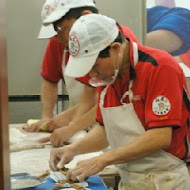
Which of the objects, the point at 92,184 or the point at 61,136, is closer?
the point at 92,184

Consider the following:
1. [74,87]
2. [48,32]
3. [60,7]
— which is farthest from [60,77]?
[60,7]

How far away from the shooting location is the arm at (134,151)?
1.28 m

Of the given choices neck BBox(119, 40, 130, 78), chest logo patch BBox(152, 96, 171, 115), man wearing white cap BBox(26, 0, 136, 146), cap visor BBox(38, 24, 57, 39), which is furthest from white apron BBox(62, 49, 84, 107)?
chest logo patch BBox(152, 96, 171, 115)

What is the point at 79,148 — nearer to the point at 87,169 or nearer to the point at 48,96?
the point at 87,169

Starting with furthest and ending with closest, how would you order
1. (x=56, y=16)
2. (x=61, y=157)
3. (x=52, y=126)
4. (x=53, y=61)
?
(x=53, y=61) < (x=52, y=126) < (x=56, y=16) < (x=61, y=157)

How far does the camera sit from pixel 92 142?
1.60 metres

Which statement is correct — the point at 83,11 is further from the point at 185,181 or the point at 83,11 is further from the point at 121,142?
the point at 185,181

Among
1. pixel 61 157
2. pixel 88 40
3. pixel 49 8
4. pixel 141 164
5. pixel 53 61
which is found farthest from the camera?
pixel 53 61

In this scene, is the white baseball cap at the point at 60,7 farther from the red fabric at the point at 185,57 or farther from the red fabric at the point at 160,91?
the red fabric at the point at 185,57

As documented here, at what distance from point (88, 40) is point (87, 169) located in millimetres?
455

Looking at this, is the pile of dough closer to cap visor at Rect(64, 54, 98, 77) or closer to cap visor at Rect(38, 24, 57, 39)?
cap visor at Rect(38, 24, 57, 39)

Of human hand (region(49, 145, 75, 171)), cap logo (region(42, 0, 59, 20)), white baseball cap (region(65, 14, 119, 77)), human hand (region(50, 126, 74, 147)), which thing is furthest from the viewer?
human hand (region(50, 126, 74, 147))

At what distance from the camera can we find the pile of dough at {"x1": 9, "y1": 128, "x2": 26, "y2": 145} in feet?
6.62

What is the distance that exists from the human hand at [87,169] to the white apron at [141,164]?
0.14 metres
